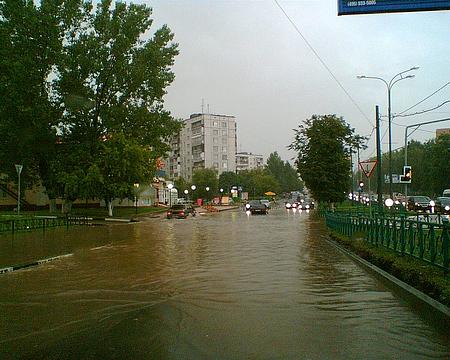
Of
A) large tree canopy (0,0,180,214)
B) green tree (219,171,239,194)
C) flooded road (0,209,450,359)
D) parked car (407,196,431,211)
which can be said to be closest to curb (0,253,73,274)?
flooded road (0,209,450,359)

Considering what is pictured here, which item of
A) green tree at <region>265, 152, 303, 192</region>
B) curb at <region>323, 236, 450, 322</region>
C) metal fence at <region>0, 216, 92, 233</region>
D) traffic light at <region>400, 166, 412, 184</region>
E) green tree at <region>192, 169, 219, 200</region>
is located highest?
green tree at <region>265, 152, 303, 192</region>

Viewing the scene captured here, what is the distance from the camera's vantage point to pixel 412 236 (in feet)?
37.5

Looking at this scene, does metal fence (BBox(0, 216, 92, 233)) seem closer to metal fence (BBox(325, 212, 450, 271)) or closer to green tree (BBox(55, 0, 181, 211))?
green tree (BBox(55, 0, 181, 211))

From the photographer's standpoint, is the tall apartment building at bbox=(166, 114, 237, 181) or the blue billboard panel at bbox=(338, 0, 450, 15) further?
the tall apartment building at bbox=(166, 114, 237, 181)

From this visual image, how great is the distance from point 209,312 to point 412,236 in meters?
5.39

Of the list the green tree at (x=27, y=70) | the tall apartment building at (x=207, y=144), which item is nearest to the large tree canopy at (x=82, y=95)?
the green tree at (x=27, y=70)

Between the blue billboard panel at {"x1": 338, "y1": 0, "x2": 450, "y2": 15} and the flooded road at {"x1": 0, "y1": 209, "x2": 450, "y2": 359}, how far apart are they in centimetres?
583

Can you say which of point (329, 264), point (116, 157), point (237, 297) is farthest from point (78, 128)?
point (237, 297)

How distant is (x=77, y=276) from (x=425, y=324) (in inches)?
325

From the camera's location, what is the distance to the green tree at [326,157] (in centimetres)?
4134

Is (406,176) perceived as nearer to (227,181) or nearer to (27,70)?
(27,70)

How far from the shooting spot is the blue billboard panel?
1088 centimetres

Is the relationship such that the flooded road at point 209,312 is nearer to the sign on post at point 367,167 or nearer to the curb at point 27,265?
the curb at point 27,265

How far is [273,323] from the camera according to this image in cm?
750
